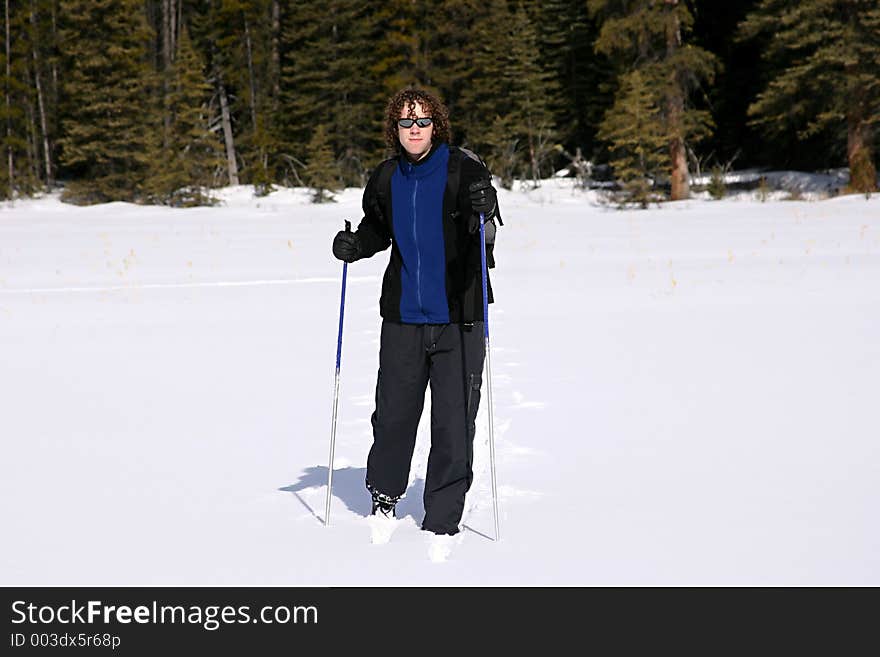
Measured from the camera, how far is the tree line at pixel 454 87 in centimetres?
2514

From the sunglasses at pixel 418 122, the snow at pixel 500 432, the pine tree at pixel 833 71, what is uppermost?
the pine tree at pixel 833 71

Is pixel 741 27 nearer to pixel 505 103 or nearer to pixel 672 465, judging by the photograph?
pixel 505 103

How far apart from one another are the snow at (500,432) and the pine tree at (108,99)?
1978cm

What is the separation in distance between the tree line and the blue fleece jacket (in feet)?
70.6

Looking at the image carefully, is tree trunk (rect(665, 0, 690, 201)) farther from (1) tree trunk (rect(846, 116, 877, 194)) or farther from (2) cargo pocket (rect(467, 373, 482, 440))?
(2) cargo pocket (rect(467, 373, 482, 440))

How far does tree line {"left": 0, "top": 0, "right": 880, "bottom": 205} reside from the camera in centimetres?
2514

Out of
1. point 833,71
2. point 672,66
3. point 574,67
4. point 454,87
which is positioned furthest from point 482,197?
point 454,87

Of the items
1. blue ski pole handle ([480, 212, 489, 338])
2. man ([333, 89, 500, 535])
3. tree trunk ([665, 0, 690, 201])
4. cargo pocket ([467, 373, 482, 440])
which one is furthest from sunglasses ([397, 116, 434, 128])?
tree trunk ([665, 0, 690, 201])

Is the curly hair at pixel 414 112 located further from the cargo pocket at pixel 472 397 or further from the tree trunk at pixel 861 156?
the tree trunk at pixel 861 156

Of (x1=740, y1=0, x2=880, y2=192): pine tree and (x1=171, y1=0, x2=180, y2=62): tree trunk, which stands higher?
(x1=171, y1=0, x2=180, y2=62): tree trunk

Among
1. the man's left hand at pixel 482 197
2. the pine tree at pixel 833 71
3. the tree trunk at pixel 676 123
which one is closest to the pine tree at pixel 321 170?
the tree trunk at pixel 676 123

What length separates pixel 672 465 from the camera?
5066mm
